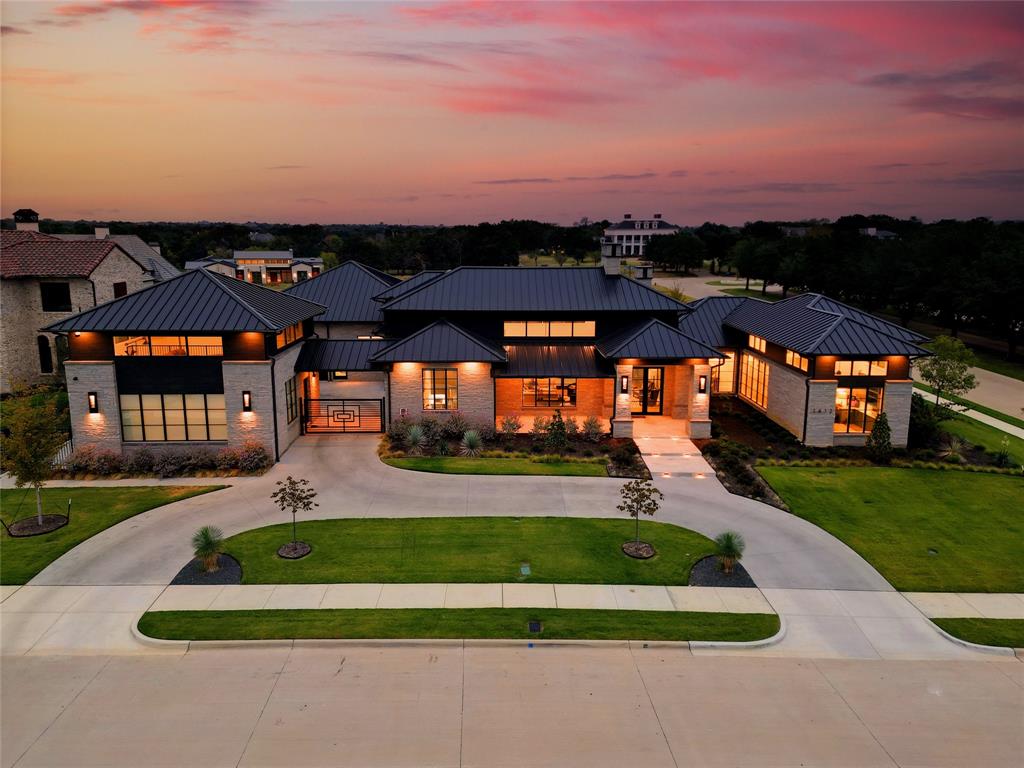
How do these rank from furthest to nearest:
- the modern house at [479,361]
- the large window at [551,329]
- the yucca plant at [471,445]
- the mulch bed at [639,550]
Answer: the large window at [551,329] < the yucca plant at [471,445] < the modern house at [479,361] < the mulch bed at [639,550]

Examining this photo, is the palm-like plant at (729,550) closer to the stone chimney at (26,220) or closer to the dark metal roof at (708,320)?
the dark metal roof at (708,320)

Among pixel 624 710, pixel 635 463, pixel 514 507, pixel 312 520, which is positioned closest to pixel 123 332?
pixel 312 520

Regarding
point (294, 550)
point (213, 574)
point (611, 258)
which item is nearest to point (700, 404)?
point (611, 258)

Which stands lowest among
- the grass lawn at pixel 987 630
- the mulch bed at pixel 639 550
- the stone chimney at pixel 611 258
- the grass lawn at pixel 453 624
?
the grass lawn at pixel 987 630

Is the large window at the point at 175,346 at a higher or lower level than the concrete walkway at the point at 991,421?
higher

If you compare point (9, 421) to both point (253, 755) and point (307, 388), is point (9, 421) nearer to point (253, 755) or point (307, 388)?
point (307, 388)

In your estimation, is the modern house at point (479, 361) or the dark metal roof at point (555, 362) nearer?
the modern house at point (479, 361)

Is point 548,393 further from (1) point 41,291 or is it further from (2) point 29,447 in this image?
(1) point 41,291

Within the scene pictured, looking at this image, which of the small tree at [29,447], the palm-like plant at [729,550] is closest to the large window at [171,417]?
the small tree at [29,447]

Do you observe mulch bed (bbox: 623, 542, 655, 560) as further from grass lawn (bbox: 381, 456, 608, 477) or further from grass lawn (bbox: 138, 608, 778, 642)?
grass lawn (bbox: 381, 456, 608, 477)
